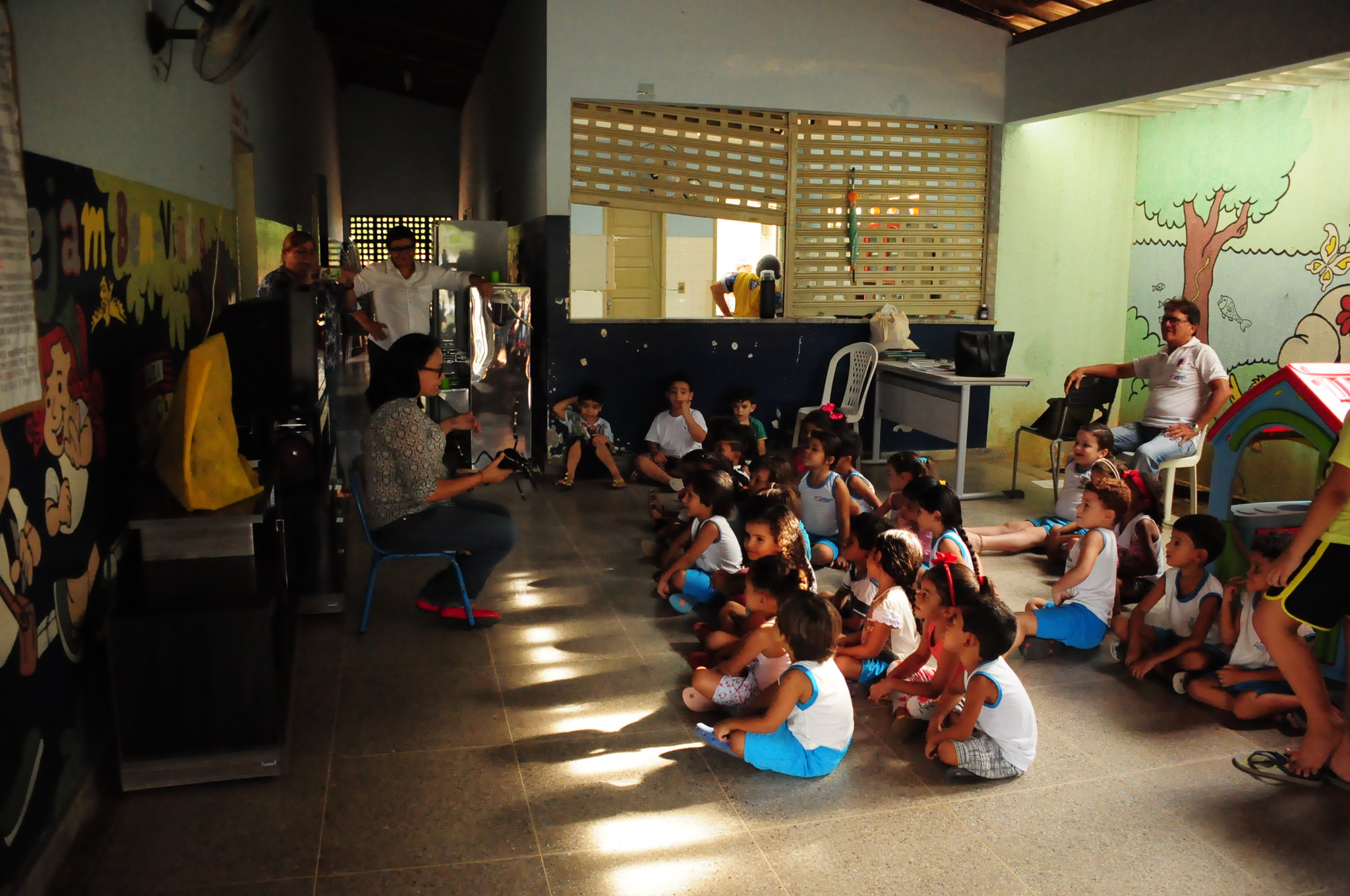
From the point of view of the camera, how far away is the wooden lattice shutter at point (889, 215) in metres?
8.08

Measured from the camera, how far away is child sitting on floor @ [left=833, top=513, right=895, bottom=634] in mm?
4332

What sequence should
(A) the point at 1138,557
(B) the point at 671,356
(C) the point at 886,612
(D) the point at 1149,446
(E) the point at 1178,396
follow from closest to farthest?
(C) the point at 886,612, (A) the point at 1138,557, (D) the point at 1149,446, (E) the point at 1178,396, (B) the point at 671,356

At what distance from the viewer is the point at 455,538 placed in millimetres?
4418

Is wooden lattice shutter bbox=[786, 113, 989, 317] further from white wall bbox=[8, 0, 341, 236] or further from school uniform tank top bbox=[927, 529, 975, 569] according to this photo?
school uniform tank top bbox=[927, 529, 975, 569]

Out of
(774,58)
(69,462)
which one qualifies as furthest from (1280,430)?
(774,58)

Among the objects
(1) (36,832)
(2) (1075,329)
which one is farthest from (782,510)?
(2) (1075,329)

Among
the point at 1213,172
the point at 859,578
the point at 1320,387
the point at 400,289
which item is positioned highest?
the point at 1213,172

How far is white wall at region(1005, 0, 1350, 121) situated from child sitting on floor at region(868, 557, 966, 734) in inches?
162

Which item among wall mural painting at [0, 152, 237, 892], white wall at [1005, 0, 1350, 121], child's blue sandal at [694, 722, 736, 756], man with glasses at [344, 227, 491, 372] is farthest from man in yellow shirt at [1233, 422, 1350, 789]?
man with glasses at [344, 227, 491, 372]

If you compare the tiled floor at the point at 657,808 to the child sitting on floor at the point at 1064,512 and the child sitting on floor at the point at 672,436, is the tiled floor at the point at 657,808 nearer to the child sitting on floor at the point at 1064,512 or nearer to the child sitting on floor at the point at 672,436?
the child sitting on floor at the point at 1064,512

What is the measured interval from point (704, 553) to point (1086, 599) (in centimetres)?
171

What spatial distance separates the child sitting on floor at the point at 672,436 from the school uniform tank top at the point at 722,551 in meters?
2.52

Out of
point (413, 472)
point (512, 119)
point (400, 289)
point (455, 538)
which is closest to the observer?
point (413, 472)

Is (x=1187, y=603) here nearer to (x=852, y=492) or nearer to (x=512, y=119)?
(x=852, y=492)
